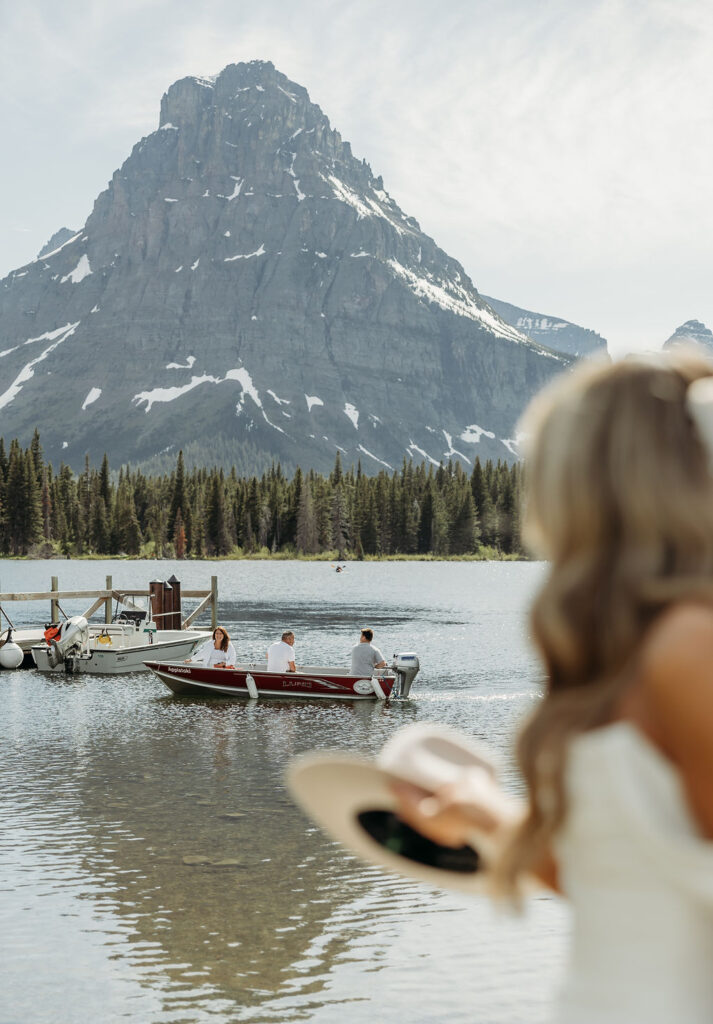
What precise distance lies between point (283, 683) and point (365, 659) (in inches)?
90.4

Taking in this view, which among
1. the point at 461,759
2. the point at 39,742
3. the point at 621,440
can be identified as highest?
the point at 621,440

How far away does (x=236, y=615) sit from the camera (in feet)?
193

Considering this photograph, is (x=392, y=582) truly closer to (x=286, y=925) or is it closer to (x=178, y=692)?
(x=178, y=692)

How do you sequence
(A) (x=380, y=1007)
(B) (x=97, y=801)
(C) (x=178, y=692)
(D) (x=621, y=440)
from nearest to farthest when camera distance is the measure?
(D) (x=621, y=440), (A) (x=380, y=1007), (B) (x=97, y=801), (C) (x=178, y=692)

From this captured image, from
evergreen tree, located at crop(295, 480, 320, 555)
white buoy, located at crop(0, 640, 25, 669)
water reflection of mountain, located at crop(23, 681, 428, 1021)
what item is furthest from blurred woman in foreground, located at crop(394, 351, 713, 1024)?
evergreen tree, located at crop(295, 480, 320, 555)

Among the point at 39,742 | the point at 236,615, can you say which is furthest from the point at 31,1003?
the point at 236,615

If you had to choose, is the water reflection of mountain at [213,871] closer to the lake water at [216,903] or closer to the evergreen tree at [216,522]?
the lake water at [216,903]

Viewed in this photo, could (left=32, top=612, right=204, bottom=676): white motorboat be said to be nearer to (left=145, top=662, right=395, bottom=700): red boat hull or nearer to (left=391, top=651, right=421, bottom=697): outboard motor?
(left=145, top=662, right=395, bottom=700): red boat hull

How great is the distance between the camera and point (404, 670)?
27.4 m

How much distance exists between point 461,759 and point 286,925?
8.23 meters

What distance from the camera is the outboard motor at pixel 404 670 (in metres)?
27.3

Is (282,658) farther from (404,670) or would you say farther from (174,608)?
(174,608)

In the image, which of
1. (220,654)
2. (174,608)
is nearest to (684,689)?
(220,654)

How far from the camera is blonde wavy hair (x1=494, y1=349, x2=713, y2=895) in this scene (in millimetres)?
1833
